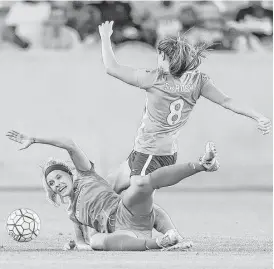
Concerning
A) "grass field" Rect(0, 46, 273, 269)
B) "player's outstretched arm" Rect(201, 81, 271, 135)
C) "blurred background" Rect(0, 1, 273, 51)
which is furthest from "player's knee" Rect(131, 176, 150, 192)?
"blurred background" Rect(0, 1, 273, 51)

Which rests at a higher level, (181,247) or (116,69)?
(116,69)

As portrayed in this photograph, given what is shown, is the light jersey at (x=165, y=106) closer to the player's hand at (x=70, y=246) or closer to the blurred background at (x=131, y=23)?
the player's hand at (x=70, y=246)

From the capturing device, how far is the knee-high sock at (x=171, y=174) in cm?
605

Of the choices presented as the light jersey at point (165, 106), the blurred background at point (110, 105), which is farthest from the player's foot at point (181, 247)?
the blurred background at point (110, 105)

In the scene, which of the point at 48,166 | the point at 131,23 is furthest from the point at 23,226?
the point at 131,23

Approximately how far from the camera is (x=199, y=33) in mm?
15016

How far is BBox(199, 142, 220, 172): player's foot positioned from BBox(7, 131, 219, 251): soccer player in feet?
1.04

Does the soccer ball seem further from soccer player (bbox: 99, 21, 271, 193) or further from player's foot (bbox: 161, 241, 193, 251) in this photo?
player's foot (bbox: 161, 241, 193, 251)

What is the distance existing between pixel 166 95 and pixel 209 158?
76 cm

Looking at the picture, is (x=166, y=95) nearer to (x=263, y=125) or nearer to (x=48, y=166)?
(x=263, y=125)

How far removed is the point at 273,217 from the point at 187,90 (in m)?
2.90

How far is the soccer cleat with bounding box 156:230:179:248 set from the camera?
6055 millimetres

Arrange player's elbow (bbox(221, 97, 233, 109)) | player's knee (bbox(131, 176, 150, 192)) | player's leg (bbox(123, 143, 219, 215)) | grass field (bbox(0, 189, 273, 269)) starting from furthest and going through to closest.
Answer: player's elbow (bbox(221, 97, 233, 109)) → player's knee (bbox(131, 176, 150, 192)) → player's leg (bbox(123, 143, 219, 215)) → grass field (bbox(0, 189, 273, 269))

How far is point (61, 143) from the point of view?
6.34m
